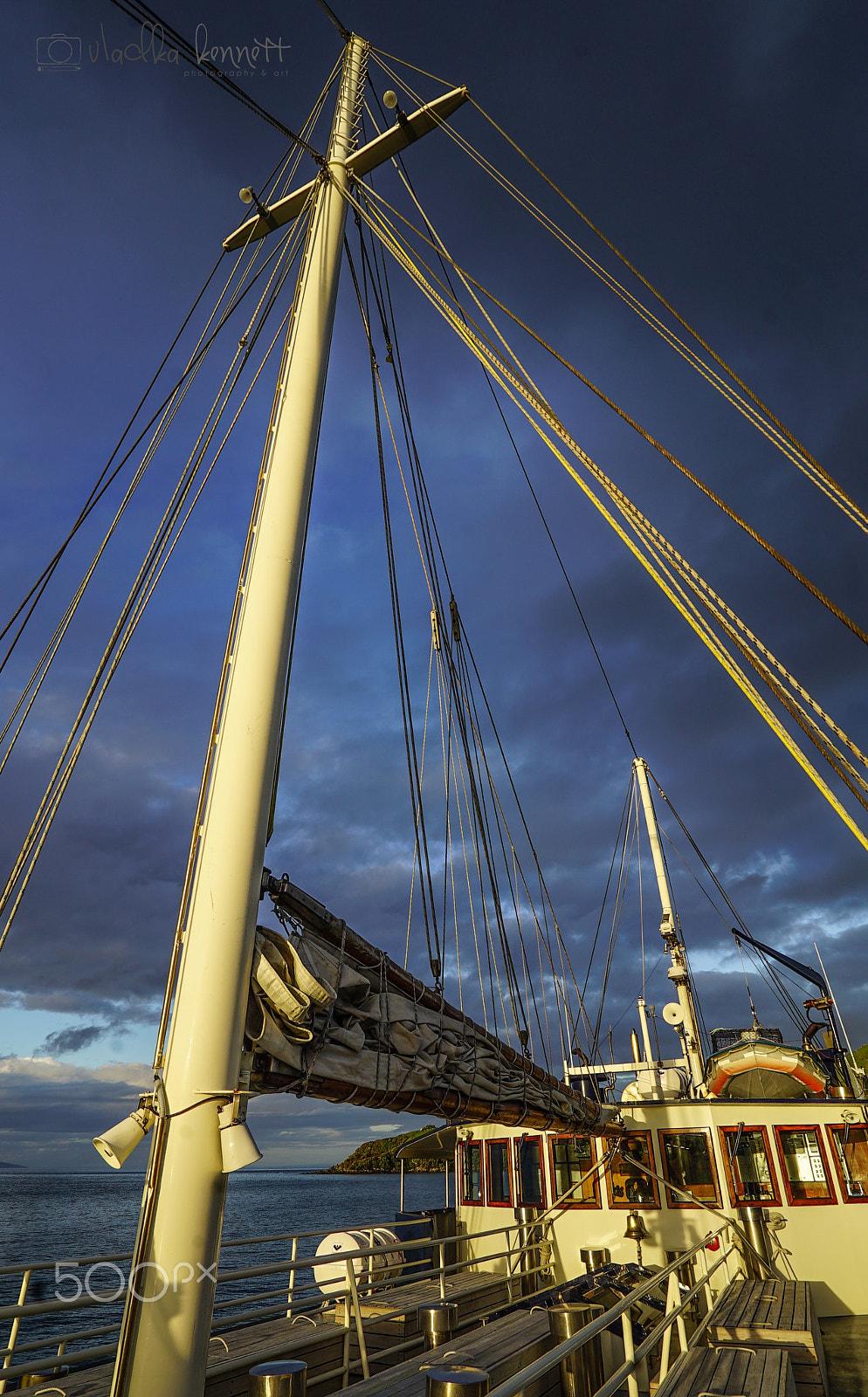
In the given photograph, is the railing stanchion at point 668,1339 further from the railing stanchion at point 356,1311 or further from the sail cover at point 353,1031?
the railing stanchion at point 356,1311

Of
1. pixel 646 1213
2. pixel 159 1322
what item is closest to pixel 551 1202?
pixel 646 1213

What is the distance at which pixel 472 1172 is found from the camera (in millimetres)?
14180

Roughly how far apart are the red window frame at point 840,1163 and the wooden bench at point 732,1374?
619 cm

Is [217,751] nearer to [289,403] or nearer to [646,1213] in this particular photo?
[289,403]

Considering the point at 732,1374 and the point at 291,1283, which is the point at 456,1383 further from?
the point at 291,1283

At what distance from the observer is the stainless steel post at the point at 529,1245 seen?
11500 millimetres

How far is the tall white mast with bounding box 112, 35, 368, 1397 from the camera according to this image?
10.5 feet

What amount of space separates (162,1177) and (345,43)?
38.4ft

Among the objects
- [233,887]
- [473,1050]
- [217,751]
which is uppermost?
[217,751]

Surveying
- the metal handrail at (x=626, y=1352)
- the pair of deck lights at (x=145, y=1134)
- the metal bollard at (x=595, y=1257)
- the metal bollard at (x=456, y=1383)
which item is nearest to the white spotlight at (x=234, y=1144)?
the pair of deck lights at (x=145, y=1134)

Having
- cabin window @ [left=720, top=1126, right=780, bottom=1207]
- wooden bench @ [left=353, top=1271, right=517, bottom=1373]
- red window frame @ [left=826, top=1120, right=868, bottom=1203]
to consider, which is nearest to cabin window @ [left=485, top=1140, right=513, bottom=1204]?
wooden bench @ [left=353, top=1271, right=517, bottom=1373]

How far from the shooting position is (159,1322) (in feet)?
10.3

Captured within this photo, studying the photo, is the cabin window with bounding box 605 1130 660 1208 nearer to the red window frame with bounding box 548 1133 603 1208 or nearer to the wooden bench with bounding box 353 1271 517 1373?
the red window frame with bounding box 548 1133 603 1208

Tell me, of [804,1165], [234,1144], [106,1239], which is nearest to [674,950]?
[804,1165]
